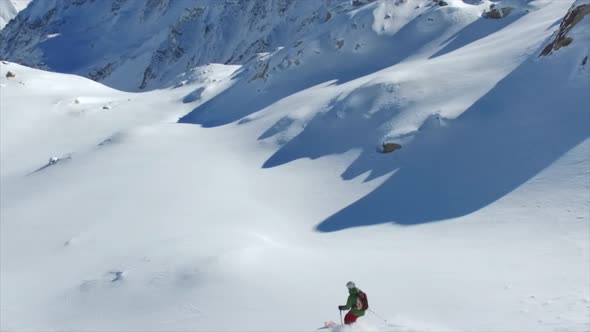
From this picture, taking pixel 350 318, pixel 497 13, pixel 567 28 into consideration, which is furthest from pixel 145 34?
pixel 350 318

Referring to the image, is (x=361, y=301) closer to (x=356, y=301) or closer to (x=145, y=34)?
(x=356, y=301)

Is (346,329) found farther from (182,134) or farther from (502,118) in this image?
(182,134)

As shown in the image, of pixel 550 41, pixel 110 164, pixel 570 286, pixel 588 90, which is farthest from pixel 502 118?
pixel 110 164

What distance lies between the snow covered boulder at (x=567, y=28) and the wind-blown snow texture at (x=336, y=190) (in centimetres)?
8

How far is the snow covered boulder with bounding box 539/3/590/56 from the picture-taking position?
2158 cm

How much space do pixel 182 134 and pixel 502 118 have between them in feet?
55.1

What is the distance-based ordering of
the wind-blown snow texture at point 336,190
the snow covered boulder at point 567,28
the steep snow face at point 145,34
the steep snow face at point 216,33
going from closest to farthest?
1. the wind-blown snow texture at point 336,190
2. the snow covered boulder at point 567,28
3. the steep snow face at point 216,33
4. the steep snow face at point 145,34

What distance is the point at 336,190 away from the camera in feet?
68.0

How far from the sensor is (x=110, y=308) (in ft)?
47.5

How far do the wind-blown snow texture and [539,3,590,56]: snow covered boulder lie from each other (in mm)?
76

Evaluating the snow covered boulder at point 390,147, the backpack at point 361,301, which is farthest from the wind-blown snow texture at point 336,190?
the backpack at point 361,301

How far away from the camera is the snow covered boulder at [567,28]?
21.6m

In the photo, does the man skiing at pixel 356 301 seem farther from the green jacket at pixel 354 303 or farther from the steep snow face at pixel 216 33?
the steep snow face at pixel 216 33

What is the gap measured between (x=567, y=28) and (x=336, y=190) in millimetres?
9653
